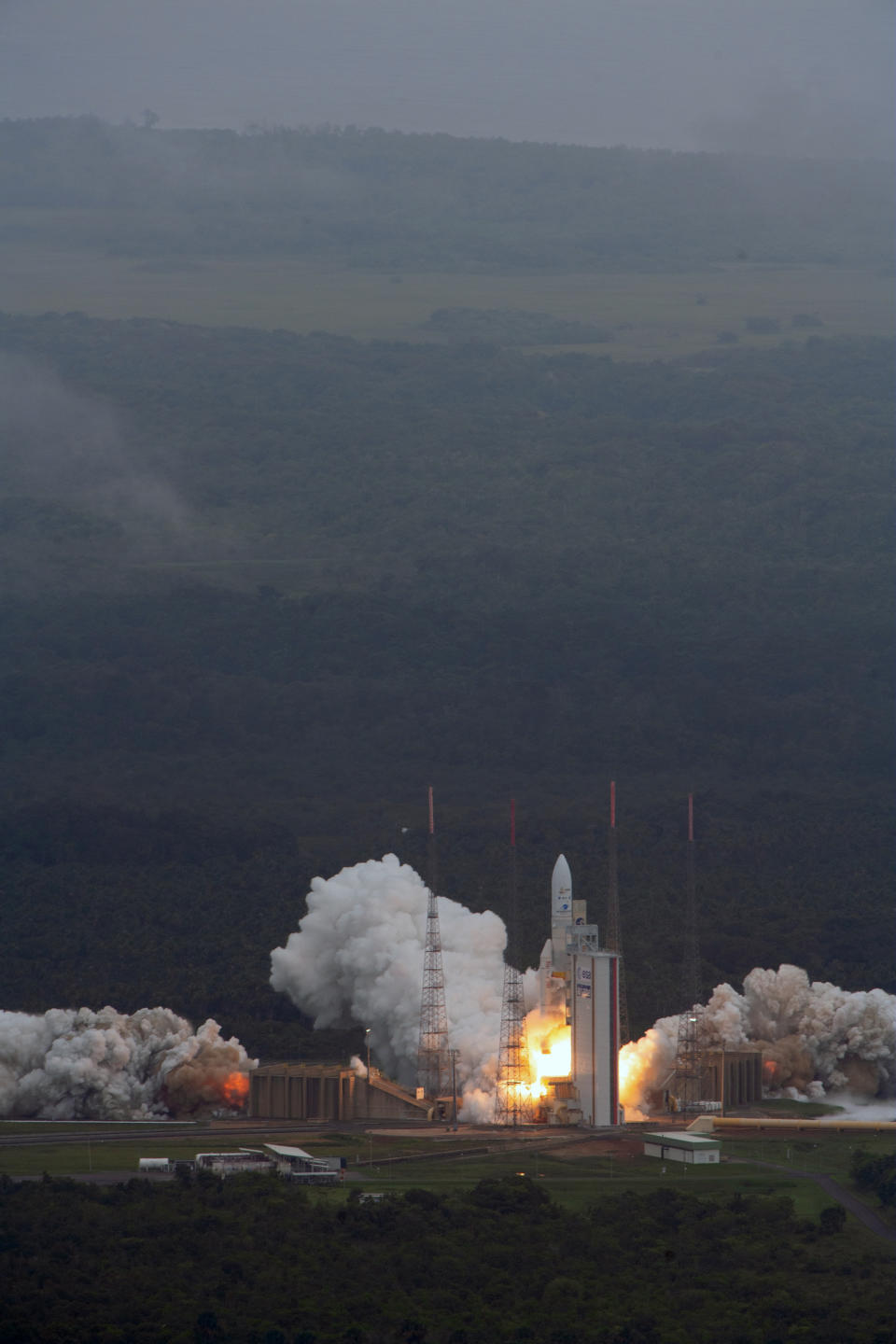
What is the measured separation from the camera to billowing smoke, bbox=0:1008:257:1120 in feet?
290

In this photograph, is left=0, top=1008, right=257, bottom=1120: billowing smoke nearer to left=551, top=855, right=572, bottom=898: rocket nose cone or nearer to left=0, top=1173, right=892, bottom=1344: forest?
left=551, top=855, right=572, bottom=898: rocket nose cone

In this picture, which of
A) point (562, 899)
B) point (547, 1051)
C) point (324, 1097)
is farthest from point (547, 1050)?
point (324, 1097)

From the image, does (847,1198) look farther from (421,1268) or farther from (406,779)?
(406,779)

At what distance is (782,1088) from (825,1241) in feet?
71.4

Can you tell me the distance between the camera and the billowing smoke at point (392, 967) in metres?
87.1

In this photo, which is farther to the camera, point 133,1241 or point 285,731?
point 285,731

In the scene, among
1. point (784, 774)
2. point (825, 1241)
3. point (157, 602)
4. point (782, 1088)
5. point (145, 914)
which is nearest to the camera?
point (825, 1241)

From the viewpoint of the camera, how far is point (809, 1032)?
3583 inches

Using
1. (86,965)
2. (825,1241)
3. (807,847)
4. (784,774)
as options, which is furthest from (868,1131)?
(784,774)

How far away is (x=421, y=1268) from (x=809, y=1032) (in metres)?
29.7

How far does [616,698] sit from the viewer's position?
597 feet

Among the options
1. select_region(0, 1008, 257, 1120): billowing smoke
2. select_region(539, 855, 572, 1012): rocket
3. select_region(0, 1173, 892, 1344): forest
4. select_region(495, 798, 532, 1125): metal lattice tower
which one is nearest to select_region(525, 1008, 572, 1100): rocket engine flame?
select_region(495, 798, 532, 1125): metal lattice tower

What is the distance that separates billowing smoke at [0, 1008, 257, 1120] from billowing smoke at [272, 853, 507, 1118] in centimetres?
586

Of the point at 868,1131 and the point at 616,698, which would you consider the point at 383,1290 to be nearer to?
the point at 868,1131
